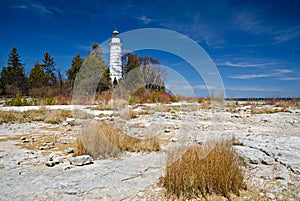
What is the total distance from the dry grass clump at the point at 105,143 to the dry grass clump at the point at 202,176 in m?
1.44

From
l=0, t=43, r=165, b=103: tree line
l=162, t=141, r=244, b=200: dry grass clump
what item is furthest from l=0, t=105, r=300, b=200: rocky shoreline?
l=0, t=43, r=165, b=103: tree line

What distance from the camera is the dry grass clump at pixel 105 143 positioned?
3.48 metres

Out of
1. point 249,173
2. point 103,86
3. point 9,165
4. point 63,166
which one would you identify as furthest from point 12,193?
point 103,86

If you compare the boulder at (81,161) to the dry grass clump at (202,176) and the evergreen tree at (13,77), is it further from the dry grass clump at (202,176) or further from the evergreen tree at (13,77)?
the evergreen tree at (13,77)

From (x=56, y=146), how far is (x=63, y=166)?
58.2 inches

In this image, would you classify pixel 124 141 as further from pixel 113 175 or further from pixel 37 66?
pixel 37 66

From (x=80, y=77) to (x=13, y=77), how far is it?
13.5m

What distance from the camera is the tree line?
66.4 ft

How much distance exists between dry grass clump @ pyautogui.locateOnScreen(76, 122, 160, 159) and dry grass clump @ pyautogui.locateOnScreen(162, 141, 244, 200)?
144 cm

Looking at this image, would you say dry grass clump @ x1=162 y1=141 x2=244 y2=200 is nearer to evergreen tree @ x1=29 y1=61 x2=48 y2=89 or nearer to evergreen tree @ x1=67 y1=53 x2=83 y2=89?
evergreen tree @ x1=67 y1=53 x2=83 y2=89

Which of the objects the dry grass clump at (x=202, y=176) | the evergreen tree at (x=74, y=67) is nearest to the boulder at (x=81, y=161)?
the dry grass clump at (x=202, y=176)

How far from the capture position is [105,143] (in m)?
3.56

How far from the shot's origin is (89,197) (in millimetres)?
2189

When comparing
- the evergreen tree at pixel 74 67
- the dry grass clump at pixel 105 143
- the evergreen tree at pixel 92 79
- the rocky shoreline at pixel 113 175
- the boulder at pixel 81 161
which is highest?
the evergreen tree at pixel 74 67
